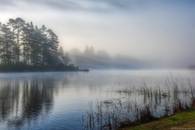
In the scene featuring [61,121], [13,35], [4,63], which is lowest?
[61,121]

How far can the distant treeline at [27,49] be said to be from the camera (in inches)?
3489

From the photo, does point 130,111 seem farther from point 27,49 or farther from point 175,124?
point 27,49

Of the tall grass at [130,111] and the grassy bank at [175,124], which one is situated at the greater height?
the grassy bank at [175,124]

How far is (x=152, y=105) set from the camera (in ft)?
91.4

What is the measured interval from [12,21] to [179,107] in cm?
7833

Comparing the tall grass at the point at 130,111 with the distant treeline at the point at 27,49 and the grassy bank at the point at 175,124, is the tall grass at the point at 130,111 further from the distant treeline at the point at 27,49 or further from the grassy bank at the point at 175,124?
the distant treeline at the point at 27,49

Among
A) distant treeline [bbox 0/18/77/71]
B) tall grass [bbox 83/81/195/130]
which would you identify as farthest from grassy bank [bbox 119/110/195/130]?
distant treeline [bbox 0/18/77/71]

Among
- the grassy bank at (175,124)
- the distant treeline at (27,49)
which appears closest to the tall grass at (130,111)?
the grassy bank at (175,124)

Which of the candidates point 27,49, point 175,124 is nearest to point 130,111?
point 175,124

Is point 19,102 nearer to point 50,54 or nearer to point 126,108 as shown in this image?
point 126,108

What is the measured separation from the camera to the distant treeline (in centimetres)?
8862

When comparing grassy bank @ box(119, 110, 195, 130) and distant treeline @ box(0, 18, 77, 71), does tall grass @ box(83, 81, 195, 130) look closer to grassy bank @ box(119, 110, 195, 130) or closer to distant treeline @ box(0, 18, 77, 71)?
grassy bank @ box(119, 110, 195, 130)

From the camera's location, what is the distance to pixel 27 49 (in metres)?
93.9

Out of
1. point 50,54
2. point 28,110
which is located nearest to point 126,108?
point 28,110
